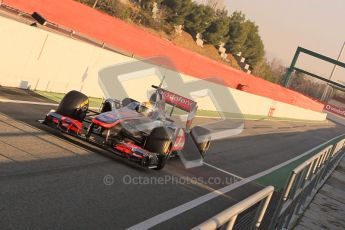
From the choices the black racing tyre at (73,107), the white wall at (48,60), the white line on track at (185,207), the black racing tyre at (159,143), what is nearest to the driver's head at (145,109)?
the black racing tyre at (159,143)

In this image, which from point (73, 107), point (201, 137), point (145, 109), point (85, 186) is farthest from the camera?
point (201, 137)

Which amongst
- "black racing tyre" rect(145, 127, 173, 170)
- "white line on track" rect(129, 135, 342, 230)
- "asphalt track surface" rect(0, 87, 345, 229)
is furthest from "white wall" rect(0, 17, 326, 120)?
"white line on track" rect(129, 135, 342, 230)

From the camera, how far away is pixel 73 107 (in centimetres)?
995

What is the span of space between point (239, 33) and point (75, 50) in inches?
2705

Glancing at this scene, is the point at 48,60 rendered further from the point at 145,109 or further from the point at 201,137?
the point at 201,137

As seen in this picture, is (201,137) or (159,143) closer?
(159,143)

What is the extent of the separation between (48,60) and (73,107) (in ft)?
16.2

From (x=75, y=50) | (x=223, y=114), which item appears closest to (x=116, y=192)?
(x=75, y=50)

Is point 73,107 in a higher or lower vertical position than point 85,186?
higher

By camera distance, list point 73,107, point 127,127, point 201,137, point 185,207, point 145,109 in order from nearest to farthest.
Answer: point 185,207 → point 127,127 → point 73,107 → point 145,109 → point 201,137

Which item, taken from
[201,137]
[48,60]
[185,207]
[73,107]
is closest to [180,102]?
[201,137]

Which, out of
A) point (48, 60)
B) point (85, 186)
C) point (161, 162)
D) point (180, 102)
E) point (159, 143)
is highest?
point (180, 102)

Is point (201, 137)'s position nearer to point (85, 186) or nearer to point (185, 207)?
point (185, 207)

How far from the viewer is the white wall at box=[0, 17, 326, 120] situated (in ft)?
42.9
